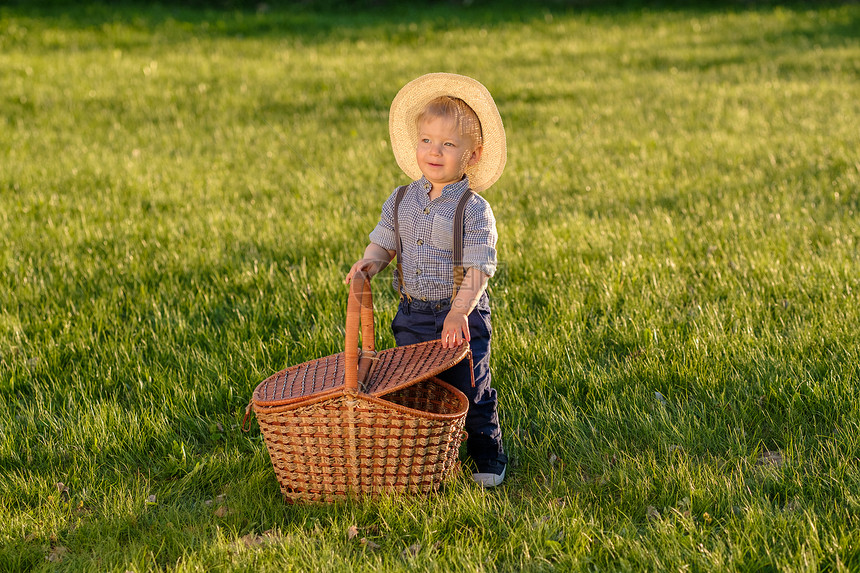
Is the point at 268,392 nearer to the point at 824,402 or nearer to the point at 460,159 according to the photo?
the point at 460,159

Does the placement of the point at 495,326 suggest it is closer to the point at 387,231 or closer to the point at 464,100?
the point at 387,231

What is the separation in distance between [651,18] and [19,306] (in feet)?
54.5

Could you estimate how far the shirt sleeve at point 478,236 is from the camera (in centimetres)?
341

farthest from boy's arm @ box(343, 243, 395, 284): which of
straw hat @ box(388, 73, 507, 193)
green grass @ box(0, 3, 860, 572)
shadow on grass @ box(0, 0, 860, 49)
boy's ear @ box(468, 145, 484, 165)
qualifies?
shadow on grass @ box(0, 0, 860, 49)

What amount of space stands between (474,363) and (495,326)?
1349mm

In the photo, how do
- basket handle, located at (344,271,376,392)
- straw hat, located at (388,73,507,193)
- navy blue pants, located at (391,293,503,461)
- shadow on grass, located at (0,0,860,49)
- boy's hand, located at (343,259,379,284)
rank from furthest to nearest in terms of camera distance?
shadow on grass, located at (0,0,860,49)
navy blue pants, located at (391,293,503,461)
boy's hand, located at (343,259,379,284)
straw hat, located at (388,73,507,193)
basket handle, located at (344,271,376,392)

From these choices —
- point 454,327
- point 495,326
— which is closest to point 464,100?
point 454,327

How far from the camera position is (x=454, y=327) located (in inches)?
131

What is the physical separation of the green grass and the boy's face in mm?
1333

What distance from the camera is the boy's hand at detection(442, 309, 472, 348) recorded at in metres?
3.33

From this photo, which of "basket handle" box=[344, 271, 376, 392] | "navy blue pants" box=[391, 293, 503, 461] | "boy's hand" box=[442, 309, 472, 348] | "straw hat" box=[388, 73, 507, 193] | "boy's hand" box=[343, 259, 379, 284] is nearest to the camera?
"basket handle" box=[344, 271, 376, 392]

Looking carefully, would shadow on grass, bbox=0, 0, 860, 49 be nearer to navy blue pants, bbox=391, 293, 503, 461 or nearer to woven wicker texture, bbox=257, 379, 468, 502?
navy blue pants, bbox=391, 293, 503, 461

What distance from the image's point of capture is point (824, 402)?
412 cm

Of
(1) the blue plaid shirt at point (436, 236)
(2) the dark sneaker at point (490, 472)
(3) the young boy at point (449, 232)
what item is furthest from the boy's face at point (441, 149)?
(2) the dark sneaker at point (490, 472)
